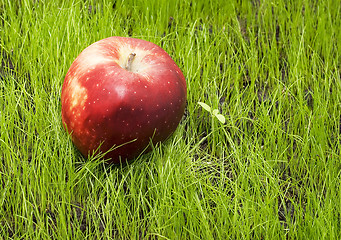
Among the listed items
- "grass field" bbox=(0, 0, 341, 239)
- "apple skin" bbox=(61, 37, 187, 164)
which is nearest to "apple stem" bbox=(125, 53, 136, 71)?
"apple skin" bbox=(61, 37, 187, 164)

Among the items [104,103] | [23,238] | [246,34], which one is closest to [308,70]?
[246,34]

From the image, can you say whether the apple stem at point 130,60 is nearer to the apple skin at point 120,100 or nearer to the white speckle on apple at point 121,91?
the apple skin at point 120,100

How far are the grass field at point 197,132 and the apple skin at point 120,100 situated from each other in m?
0.13

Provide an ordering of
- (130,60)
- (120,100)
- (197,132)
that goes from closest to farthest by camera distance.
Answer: (120,100) < (130,60) < (197,132)

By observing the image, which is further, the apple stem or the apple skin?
the apple stem

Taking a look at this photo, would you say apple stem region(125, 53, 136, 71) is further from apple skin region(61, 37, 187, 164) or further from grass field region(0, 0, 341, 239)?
grass field region(0, 0, 341, 239)

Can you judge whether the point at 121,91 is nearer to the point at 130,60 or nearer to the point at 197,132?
the point at 130,60

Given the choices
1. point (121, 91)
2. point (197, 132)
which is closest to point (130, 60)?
point (121, 91)

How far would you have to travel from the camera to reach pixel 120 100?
2344 mm

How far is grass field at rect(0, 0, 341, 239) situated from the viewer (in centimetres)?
237

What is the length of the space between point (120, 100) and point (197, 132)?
0.69 metres

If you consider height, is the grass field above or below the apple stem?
below

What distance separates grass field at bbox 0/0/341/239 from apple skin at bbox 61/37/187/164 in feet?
0.42

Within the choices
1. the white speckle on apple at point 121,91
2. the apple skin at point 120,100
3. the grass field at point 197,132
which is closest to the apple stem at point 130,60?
the apple skin at point 120,100
